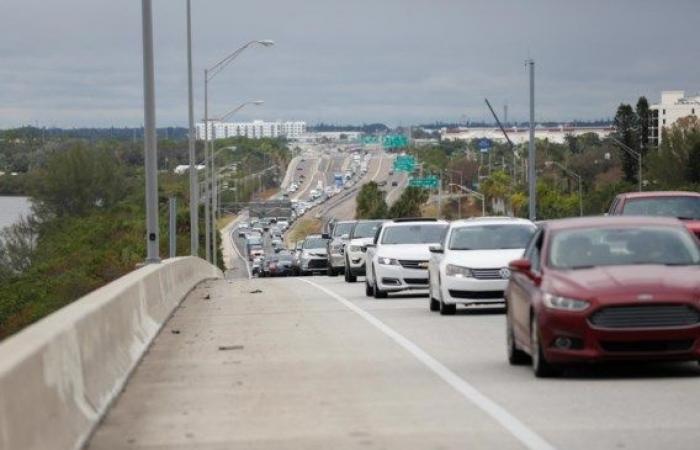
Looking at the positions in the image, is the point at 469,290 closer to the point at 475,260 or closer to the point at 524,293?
the point at 475,260

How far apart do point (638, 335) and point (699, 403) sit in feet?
5.40

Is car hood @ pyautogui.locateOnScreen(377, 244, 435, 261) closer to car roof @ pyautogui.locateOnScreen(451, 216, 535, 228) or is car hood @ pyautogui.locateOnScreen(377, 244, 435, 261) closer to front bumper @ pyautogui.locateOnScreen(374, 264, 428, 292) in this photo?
front bumper @ pyautogui.locateOnScreen(374, 264, 428, 292)

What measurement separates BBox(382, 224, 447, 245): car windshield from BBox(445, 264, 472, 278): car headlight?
8.02 meters

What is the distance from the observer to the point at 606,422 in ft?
40.6

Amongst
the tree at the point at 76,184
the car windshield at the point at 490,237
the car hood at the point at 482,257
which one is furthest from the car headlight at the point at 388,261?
the tree at the point at 76,184

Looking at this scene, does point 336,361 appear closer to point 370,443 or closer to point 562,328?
point 562,328

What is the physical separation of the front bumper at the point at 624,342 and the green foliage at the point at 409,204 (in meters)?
156

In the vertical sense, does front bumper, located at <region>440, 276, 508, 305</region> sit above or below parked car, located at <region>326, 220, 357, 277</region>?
above

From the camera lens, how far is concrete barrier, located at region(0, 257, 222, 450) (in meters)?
9.16

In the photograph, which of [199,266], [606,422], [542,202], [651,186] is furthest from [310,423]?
[542,202]

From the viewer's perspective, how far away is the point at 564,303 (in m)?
15.2

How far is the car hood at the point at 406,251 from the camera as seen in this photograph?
33.5 meters

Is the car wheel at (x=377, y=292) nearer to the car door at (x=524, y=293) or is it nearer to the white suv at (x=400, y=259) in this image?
the white suv at (x=400, y=259)

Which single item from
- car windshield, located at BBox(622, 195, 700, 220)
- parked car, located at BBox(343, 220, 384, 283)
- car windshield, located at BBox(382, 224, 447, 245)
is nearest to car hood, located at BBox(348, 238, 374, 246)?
parked car, located at BBox(343, 220, 384, 283)
